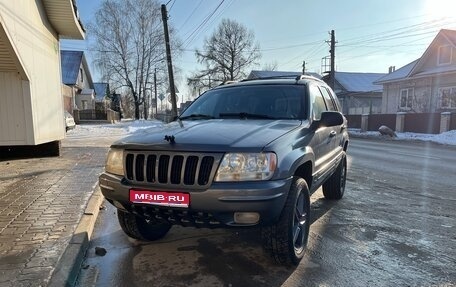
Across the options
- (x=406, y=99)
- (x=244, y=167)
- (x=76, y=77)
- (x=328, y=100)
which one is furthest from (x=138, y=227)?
(x=76, y=77)

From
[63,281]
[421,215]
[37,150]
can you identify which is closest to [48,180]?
[37,150]

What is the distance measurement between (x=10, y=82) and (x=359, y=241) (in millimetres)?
7550

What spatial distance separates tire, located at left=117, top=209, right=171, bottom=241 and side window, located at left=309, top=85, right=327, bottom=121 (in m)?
2.18

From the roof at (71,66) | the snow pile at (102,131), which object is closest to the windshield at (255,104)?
the snow pile at (102,131)

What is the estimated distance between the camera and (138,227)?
164 inches

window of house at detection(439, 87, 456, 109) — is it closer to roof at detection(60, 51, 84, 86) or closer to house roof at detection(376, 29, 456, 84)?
house roof at detection(376, 29, 456, 84)

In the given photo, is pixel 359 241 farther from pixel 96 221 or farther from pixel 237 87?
pixel 96 221

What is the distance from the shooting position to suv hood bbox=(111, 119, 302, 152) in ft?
10.5

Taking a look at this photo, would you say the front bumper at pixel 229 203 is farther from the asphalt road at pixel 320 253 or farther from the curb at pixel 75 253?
the curb at pixel 75 253

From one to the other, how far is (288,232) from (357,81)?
4612 cm

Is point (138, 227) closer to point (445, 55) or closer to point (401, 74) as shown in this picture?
point (445, 55)

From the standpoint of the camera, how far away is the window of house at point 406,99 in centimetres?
2997

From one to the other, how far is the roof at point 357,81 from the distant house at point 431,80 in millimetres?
11628

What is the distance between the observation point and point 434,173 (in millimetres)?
9281
